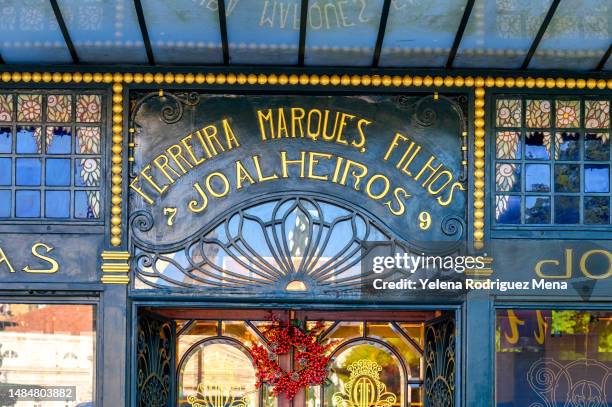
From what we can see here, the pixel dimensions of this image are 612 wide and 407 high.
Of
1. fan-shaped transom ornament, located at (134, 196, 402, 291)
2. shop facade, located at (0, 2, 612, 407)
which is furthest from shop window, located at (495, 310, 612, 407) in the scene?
fan-shaped transom ornament, located at (134, 196, 402, 291)

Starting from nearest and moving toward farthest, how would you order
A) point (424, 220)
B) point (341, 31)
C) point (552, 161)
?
1. point (341, 31)
2. point (424, 220)
3. point (552, 161)

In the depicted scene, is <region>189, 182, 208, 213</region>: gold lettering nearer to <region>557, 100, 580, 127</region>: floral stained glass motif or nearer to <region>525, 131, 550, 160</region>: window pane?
<region>525, 131, 550, 160</region>: window pane

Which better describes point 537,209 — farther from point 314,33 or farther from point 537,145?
point 314,33

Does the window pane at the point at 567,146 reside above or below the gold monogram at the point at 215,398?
above

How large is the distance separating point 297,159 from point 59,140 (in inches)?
76.5

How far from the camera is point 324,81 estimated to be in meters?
8.17

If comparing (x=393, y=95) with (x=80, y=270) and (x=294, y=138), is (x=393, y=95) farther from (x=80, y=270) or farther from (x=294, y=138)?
(x=80, y=270)

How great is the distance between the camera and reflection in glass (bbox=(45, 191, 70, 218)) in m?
8.12

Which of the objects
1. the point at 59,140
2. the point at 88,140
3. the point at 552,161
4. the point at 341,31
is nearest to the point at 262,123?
the point at 341,31

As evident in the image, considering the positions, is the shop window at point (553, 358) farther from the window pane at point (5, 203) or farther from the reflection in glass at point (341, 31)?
the window pane at point (5, 203)

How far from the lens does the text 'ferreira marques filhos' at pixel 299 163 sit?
26.7 feet

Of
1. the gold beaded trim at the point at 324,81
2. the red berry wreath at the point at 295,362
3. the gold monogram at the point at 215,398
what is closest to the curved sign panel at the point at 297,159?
the gold beaded trim at the point at 324,81

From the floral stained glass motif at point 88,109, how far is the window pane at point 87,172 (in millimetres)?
334

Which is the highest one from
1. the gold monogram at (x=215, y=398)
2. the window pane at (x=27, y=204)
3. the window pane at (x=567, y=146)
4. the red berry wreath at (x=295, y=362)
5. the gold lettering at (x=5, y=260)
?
the window pane at (x=567, y=146)
